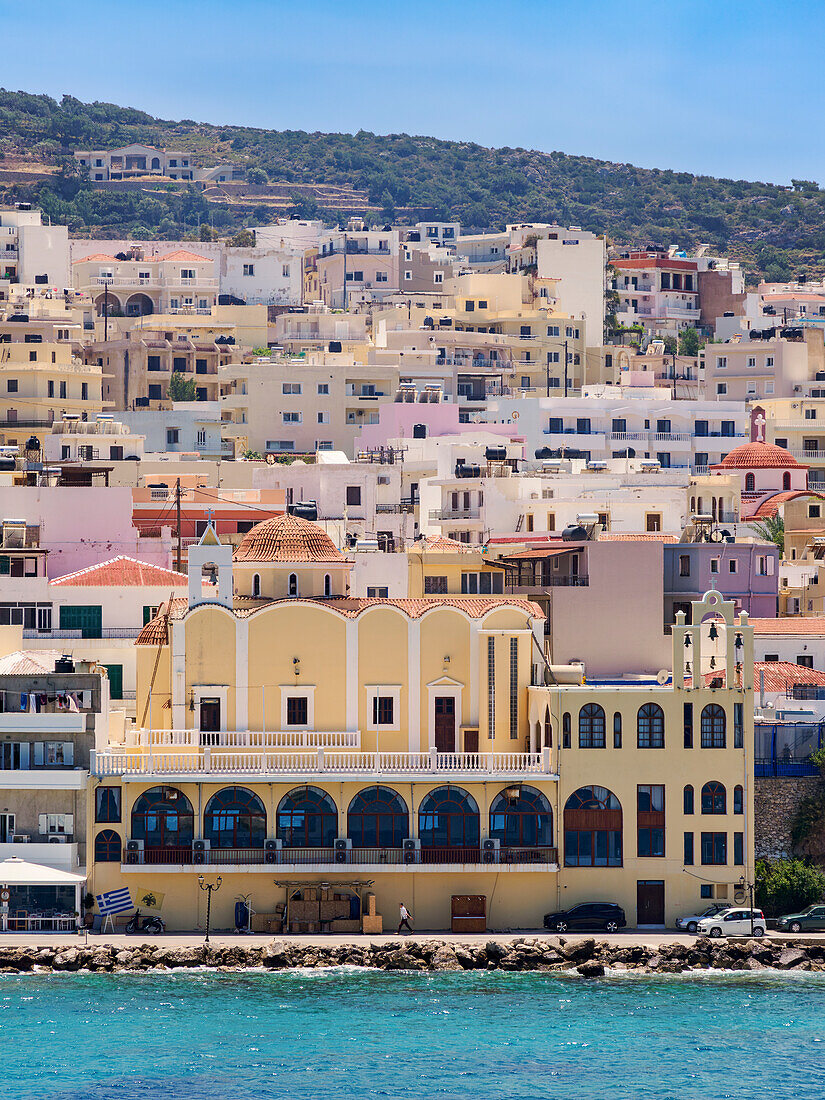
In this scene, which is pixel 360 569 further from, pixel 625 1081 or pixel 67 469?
pixel 625 1081

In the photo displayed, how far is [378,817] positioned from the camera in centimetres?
5588

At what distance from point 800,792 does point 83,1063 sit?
2081cm

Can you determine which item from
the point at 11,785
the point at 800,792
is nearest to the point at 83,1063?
the point at 11,785

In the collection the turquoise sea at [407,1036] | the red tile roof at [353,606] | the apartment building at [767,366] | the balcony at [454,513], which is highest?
the apartment building at [767,366]

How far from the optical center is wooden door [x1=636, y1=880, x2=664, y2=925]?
56.2 metres

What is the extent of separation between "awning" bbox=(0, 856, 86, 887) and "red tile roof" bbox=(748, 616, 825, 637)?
23560mm

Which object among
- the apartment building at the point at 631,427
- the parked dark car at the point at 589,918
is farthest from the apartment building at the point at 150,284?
the parked dark car at the point at 589,918

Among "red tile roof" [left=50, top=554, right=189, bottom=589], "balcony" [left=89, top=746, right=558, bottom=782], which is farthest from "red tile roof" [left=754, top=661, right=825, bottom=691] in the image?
"red tile roof" [left=50, top=554, right=189, bottom=589]

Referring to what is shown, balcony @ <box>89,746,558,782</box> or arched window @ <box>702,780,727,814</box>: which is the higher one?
balcony @ <box>89,746,558,782</box>

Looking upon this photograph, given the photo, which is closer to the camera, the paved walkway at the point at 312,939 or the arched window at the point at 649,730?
the paved walkway at the point at 312,939

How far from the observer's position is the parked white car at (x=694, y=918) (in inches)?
2197

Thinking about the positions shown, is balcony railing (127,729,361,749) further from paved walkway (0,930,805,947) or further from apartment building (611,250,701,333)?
apartment building (611,250,701,333)

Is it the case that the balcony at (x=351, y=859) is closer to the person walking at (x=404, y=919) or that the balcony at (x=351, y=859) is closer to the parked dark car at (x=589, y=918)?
the person walking at (x=404, y=919)

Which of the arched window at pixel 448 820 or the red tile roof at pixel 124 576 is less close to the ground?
the red tile roof at pixel 124 576
